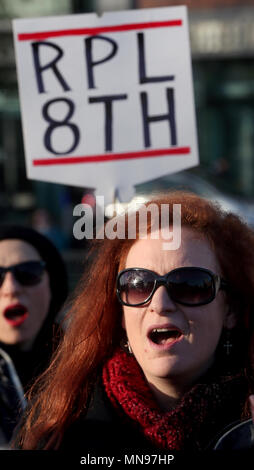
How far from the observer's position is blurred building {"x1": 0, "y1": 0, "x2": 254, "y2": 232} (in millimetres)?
13719

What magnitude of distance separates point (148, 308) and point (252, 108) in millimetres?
13368

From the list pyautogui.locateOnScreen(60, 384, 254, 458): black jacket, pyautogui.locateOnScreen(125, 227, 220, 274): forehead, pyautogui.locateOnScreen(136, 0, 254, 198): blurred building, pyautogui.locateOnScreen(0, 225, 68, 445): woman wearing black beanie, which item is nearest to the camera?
pyautogui.locateOnScreen(60, 384, 254, 458): black jacket

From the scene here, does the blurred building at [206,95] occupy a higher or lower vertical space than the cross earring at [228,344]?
higher

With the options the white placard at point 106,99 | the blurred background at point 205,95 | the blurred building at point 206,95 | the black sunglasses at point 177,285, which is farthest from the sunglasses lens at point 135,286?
the blurred building at point 206,95

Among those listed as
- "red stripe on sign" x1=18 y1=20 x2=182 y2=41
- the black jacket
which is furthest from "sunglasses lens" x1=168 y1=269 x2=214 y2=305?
"red stripe on sign" x1=18 y1=20 x2=182 y2=41

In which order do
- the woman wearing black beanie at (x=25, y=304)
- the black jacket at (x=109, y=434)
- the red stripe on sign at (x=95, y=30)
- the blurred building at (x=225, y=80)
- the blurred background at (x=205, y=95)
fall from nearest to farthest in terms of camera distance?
1. the black jacket at (x=109, y=434)
2. the woman wearing black beanie at (x=25, y=304)
3. the red stripe on sign at (x=95, y=30)
4. the blurred background at (x=205, y=95)
5. the blurred building at (x=225, y=80)

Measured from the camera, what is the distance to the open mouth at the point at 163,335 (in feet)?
5.64

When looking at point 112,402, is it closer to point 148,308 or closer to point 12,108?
point 148,308

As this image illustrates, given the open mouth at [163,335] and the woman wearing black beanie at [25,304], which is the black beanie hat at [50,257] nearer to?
the woman wearing black beanie at [25,304]

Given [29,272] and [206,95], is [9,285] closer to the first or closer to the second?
[29,272]

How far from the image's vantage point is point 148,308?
173 centimetres

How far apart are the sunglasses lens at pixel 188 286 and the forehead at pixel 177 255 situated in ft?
0.11

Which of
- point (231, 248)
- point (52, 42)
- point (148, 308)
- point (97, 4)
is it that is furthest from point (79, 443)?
point (97, 4)

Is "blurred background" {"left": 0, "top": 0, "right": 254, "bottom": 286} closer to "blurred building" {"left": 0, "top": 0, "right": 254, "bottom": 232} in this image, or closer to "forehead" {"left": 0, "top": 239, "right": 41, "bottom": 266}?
"blurred building" {"left": 0, "top": 0, "right": 254, "bottom": 232}
